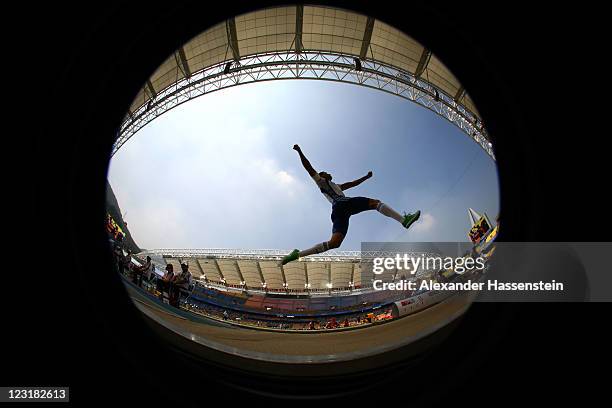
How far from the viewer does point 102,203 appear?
1710 millimetres

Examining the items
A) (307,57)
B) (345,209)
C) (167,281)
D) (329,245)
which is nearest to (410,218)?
(345,209)

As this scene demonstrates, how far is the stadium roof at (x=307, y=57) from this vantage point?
10250 millimetres

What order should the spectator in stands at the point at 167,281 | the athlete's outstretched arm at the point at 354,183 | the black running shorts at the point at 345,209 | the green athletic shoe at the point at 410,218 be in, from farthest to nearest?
the spectator in stands at the point at 167,281, the athlete's outstretched arm at the point at 354,183, the black running shorts at the point at 345,209, the green athletic shoe at the point at 410,218

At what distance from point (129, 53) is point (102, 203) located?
36.9 inches

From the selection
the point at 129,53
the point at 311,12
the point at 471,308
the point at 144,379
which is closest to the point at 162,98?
the point at 311,12

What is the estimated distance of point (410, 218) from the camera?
15.0 ft

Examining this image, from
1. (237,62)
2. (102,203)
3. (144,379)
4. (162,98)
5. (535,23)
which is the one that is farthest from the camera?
(162,98)

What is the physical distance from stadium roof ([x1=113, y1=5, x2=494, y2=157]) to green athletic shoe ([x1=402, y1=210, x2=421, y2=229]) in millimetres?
8562

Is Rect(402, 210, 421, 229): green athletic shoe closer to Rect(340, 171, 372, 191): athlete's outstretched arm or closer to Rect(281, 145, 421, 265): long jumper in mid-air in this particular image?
Rect(281, 145, 421, 265): long jumper in mid-air

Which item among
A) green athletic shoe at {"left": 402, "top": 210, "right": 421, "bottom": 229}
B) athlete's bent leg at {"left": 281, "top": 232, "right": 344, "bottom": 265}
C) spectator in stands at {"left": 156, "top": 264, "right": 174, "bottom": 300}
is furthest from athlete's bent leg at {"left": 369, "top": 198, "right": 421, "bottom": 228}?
spectator in stands at {"left": 156, "top": 264, "right": 174, "bottom": 300}

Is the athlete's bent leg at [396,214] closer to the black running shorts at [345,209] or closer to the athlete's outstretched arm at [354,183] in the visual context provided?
the black running shorts at [345,209]

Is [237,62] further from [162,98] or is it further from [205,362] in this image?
[205,362]

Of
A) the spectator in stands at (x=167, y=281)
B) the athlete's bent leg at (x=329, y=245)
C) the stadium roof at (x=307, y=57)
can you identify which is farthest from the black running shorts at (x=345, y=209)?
the stadium roof at (x=307, y=57)

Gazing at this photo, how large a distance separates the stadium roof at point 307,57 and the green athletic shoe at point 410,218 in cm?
856
